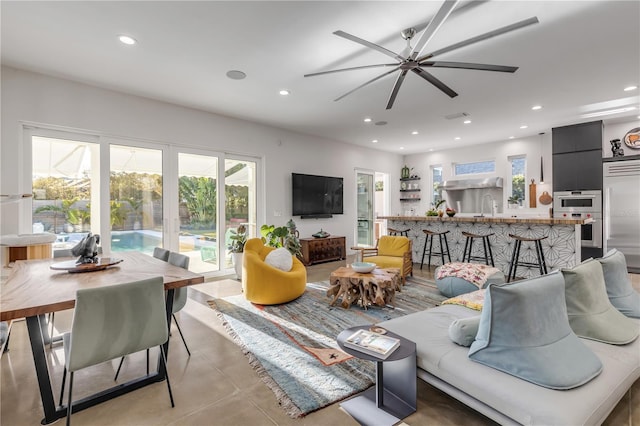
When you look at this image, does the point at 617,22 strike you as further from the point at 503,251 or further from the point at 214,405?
the point at 214,405

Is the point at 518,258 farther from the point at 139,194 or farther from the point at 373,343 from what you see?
the point at 139,194

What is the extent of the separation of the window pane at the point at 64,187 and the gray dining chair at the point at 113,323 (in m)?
2.90

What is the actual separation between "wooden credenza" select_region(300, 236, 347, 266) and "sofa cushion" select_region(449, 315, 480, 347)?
4522 mm

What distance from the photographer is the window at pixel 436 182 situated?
8602mm

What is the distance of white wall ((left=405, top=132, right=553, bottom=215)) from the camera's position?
6.83 meters

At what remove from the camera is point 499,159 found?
7.47m

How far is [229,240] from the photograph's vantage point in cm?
562

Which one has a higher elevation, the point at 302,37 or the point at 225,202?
the point at 302,37

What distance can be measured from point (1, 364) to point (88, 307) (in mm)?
1641

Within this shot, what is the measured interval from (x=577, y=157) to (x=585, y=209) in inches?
40.9

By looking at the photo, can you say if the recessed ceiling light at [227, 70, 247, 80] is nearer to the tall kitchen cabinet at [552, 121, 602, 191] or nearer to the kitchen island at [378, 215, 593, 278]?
the kitchen island at [378, 215, 593, 278]

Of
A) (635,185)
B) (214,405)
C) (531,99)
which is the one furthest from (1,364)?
(635,185)

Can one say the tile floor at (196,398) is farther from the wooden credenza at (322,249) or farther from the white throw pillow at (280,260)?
the wooden credenza at (322,249)

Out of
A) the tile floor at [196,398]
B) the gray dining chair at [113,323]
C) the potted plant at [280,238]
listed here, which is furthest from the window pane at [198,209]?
the gray dining chair at [113,323]
